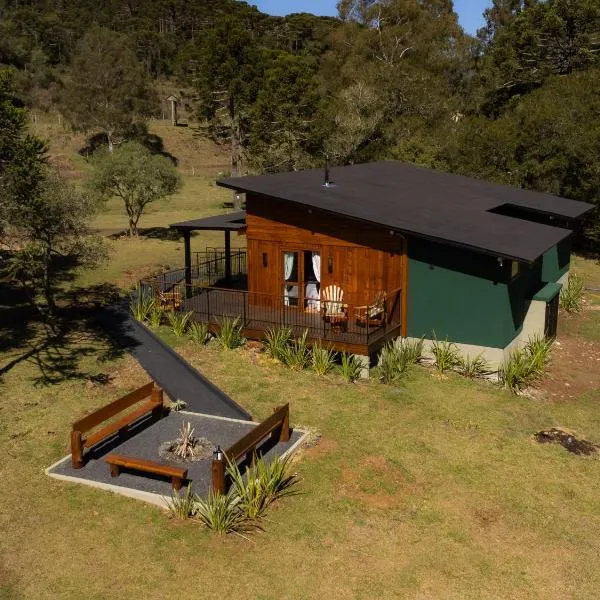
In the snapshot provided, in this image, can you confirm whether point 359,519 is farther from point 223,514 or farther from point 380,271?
point 380,271

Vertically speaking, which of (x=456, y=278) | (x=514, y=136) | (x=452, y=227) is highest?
(x=514, y=136)

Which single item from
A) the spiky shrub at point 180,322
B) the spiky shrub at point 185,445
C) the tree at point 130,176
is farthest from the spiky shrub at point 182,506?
the tree at point 130,176

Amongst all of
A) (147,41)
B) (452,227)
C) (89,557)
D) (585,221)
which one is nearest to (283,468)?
(89,557)

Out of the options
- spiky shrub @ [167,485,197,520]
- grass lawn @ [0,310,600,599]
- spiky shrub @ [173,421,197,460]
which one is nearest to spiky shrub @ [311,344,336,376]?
grass lawn @ [0,310,600,599]

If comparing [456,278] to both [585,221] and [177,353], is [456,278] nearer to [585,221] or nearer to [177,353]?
[177,353]

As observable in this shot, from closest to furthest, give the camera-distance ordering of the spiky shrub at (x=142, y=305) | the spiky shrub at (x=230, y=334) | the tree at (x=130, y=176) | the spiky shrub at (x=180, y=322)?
the spiky shrub at (x=230, y=334) → the spiky shrub at (x=180, y=322) → the spiky shrub at (x=142, y=305) → the tree at (x=130, y=176)

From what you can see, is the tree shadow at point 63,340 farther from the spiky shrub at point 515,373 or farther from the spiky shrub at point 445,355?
the spiky shrub at point 515,373
